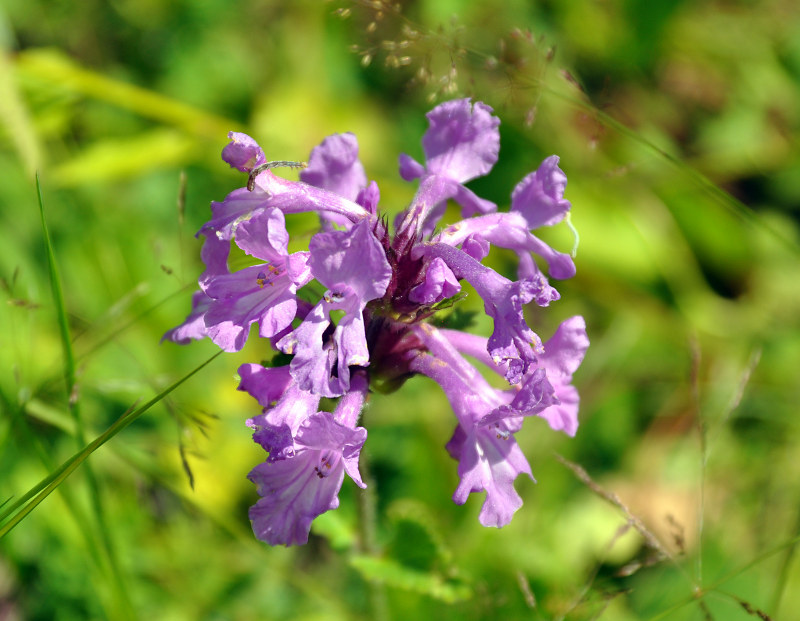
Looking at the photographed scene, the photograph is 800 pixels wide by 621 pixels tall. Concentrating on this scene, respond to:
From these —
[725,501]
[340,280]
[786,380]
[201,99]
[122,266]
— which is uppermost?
[340,280]

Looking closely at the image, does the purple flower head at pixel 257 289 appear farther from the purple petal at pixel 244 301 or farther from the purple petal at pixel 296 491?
the purple petal at pixel 296 491

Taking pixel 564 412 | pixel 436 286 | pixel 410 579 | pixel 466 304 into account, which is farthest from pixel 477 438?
pixel 466 304

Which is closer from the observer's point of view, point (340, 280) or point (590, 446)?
point (340, 280)

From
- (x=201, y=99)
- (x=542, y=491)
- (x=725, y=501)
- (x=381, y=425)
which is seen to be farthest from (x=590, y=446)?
(x=201, y=99)

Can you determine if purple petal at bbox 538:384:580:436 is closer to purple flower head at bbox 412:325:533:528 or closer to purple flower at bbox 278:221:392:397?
purple flower head at bbox 412:325:533:528

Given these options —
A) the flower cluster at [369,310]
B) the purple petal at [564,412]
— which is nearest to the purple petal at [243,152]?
the flower cluster at [369,310]

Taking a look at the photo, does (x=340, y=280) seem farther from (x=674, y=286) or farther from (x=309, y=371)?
(x=674, y=286)
